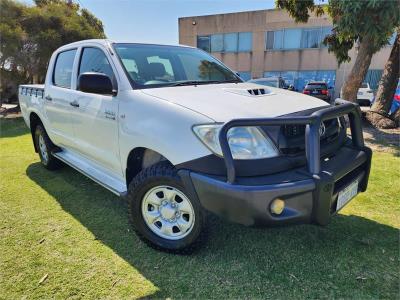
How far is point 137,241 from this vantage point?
2922 millimetres

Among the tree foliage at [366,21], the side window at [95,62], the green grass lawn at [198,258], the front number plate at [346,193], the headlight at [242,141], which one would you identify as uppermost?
the tree foliage at [366,21]

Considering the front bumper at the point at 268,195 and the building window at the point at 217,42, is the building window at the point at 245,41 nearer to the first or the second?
the building window at the point at 217,42

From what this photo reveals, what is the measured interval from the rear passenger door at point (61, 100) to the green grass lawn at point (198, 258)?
91 cm

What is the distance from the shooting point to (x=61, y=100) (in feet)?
12.8

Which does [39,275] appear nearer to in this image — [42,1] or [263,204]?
[263,204]

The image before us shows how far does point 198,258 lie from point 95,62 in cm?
233

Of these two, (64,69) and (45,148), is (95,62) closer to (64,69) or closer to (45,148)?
(64,69)

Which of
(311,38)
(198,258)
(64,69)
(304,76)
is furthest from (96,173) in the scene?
(311,38)

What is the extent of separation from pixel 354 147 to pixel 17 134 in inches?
335

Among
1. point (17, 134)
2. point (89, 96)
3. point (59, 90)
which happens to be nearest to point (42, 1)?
point (17, 134)

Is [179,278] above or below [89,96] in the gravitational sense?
below

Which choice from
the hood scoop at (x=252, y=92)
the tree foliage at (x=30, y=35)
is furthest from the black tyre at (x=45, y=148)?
the tree foliage at (x=30, y=35)

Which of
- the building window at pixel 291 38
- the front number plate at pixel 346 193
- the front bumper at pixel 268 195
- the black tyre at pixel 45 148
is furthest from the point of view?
the building window at pixel 291 38

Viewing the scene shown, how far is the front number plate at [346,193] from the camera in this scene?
2418mm
